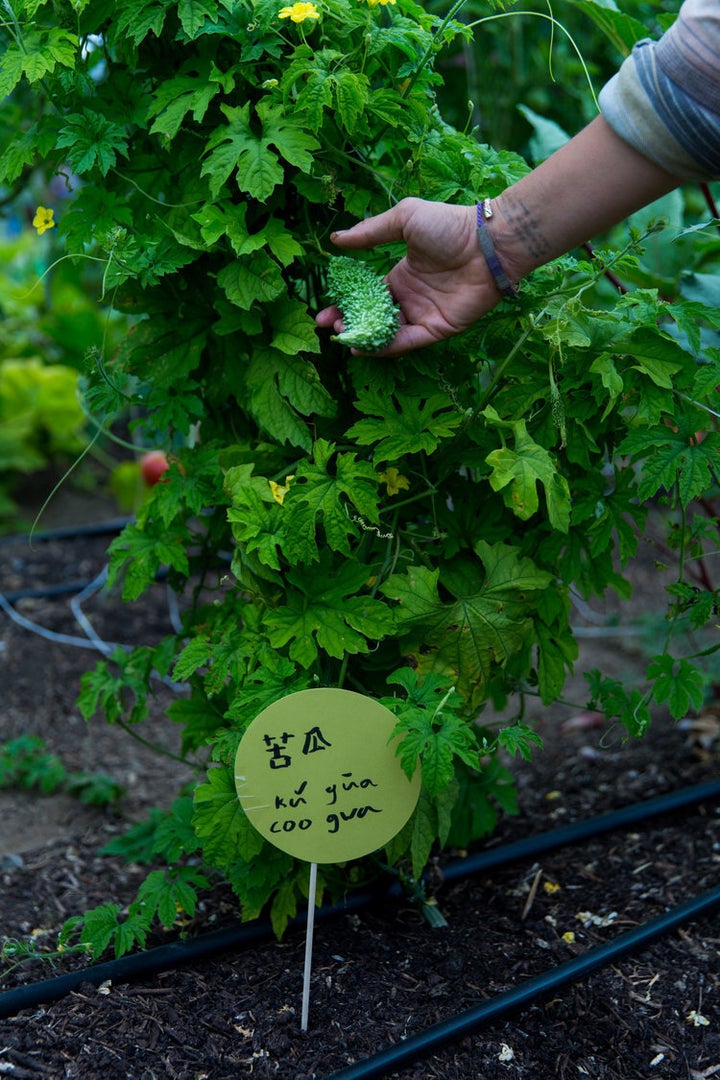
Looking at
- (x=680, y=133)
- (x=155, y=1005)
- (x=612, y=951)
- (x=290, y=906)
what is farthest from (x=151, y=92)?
(x=612, y=951)

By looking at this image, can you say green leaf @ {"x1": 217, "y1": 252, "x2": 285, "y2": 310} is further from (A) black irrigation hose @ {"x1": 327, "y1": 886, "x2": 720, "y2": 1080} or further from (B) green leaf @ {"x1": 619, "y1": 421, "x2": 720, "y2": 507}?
(A) black irrigation hose @ {"x1": 327, "y1": 886, "x2": 720, "y2": 1080}

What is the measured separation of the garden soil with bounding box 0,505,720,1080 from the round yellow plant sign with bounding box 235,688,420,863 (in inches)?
12.3

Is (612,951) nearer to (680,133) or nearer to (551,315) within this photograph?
(551,315)

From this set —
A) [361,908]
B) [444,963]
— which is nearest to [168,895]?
[361,908]

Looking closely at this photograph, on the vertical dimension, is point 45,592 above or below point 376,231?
below

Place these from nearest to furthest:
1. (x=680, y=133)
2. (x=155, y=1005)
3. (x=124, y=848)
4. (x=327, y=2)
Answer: (x=680, y=133)
(x=327, y=2)
(x=155, y=1005)
(x=124, y=848)

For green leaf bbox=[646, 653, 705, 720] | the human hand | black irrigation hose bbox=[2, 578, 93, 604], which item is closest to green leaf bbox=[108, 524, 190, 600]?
the human hand

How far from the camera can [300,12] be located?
134 cm

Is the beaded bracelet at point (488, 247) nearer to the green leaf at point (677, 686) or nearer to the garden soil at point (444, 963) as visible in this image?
the green leaf at point (677, 686)

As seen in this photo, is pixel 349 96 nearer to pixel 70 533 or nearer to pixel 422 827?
pixel 422 827

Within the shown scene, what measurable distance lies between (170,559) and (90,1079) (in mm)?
781

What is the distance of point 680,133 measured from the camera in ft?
4.20

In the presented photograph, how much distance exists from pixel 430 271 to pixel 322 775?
2.47ft

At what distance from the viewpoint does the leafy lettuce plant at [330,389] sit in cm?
145
